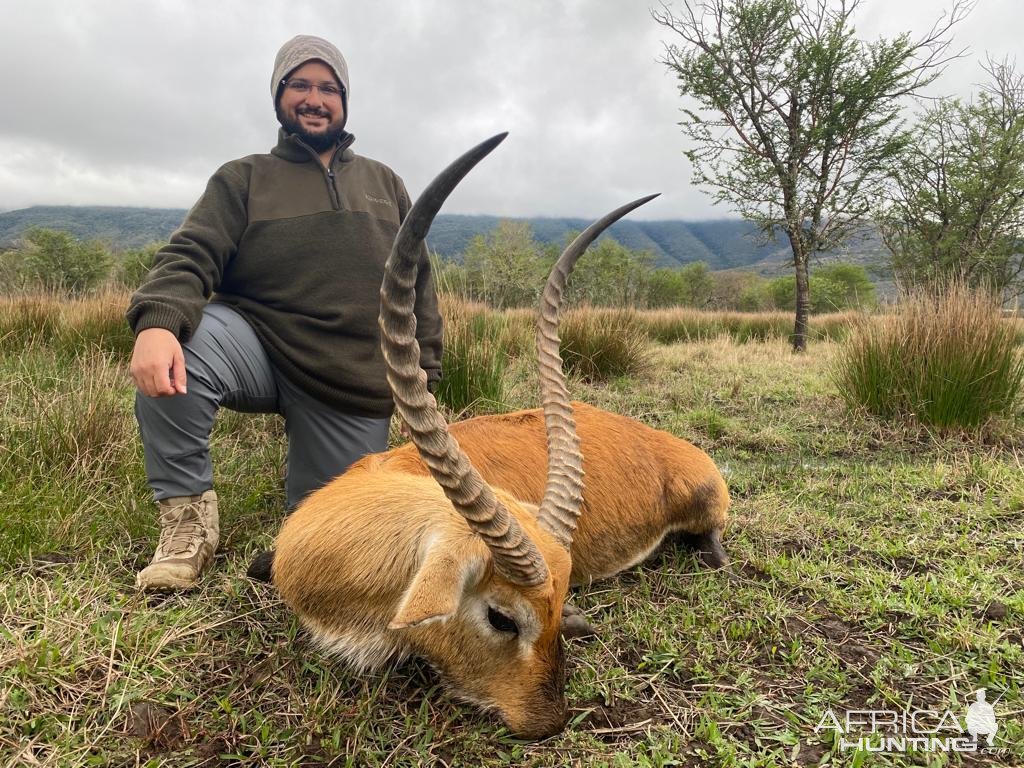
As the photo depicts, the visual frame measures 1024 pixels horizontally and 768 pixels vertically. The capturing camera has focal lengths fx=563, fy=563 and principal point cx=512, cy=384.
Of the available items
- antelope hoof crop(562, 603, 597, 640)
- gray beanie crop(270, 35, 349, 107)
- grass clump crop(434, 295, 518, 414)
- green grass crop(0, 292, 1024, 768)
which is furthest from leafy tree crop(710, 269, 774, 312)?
antelope hoof crop(562, 603, 597, 640)

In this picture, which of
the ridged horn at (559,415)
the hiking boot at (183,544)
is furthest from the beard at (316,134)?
the hiking boot at (183,544)

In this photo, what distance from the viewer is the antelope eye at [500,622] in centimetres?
169

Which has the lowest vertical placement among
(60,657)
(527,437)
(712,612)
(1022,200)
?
(712,612)

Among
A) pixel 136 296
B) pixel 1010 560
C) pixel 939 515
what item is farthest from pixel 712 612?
pixel 136 296

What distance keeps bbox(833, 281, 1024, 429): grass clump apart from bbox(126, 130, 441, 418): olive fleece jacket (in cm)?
453

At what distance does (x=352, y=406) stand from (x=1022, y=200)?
22.0m

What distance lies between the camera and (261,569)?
2.44 metres

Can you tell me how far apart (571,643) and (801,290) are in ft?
45.9

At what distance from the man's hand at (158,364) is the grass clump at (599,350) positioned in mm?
5184

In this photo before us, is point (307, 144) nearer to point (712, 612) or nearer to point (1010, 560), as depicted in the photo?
point (712, 612)

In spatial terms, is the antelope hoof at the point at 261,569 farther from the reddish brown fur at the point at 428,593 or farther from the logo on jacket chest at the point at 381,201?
the logo on jacket chest at the point at 381,201

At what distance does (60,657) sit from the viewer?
1786 mm

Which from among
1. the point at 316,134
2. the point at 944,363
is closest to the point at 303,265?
the point at 316,134

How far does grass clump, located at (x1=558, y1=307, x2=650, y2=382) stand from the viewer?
24.1ft
